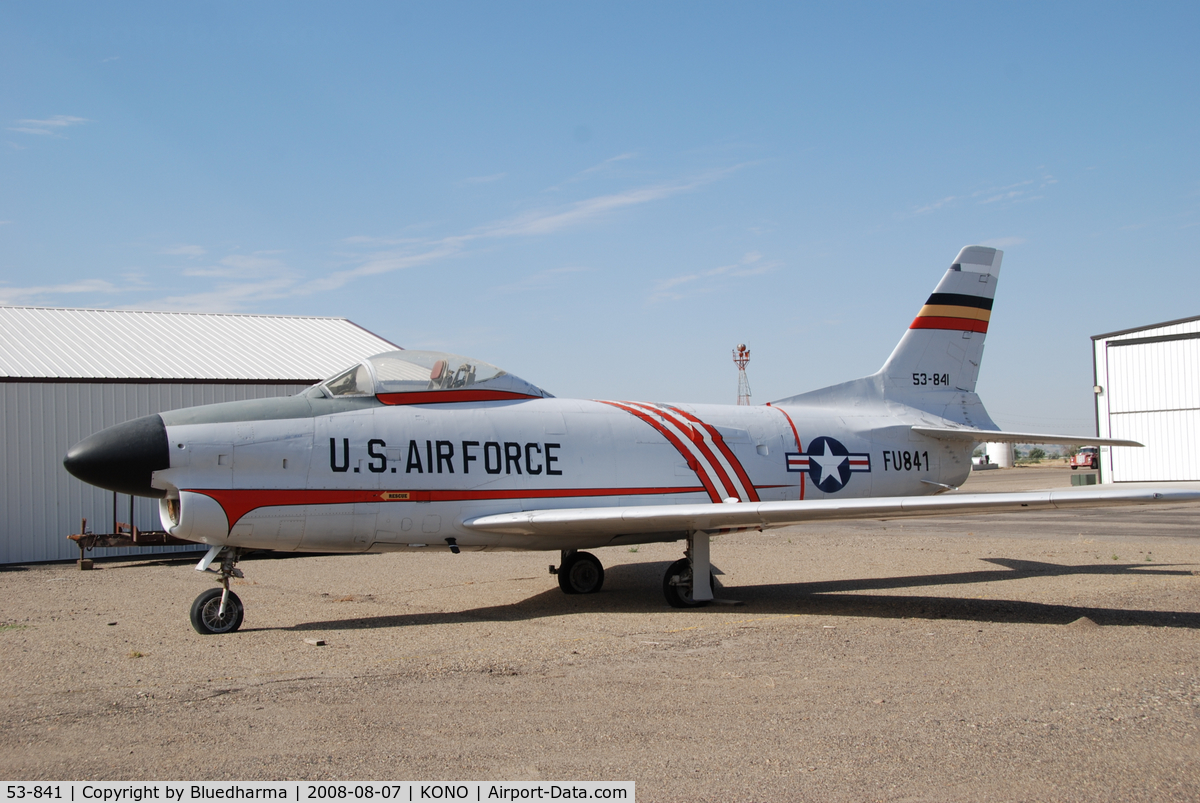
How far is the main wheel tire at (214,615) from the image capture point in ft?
28.7

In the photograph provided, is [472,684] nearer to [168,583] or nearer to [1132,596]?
[1132,596]

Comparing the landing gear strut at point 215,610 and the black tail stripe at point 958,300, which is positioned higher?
the black tail stripe at point 958,300

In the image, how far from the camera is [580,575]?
38.9 ft

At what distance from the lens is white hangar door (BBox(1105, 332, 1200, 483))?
3366 cm

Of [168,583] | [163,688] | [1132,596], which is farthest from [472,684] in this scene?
[168,583]

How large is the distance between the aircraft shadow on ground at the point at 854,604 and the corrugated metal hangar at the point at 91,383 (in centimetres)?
1071

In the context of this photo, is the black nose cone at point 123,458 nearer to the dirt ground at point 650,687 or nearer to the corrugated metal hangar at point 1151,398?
the dirt ground at point 650,687

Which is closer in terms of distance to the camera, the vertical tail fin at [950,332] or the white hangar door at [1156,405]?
the vertical tail fin at [950,332]

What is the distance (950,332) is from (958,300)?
0.52m

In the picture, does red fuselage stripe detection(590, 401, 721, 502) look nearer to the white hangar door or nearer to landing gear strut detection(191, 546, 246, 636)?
landing gear strut detection(191, 546, 246, 636)


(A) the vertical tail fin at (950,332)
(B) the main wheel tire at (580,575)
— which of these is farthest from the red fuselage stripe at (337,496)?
(A) the vertical tail fin at (950,332)

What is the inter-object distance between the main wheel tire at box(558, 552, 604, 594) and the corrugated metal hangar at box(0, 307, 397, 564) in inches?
398

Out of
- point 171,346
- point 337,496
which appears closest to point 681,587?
point 337,496

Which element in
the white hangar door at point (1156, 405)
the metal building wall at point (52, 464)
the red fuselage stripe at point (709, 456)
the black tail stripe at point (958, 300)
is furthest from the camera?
the white hangar door at point (1156, 405)
